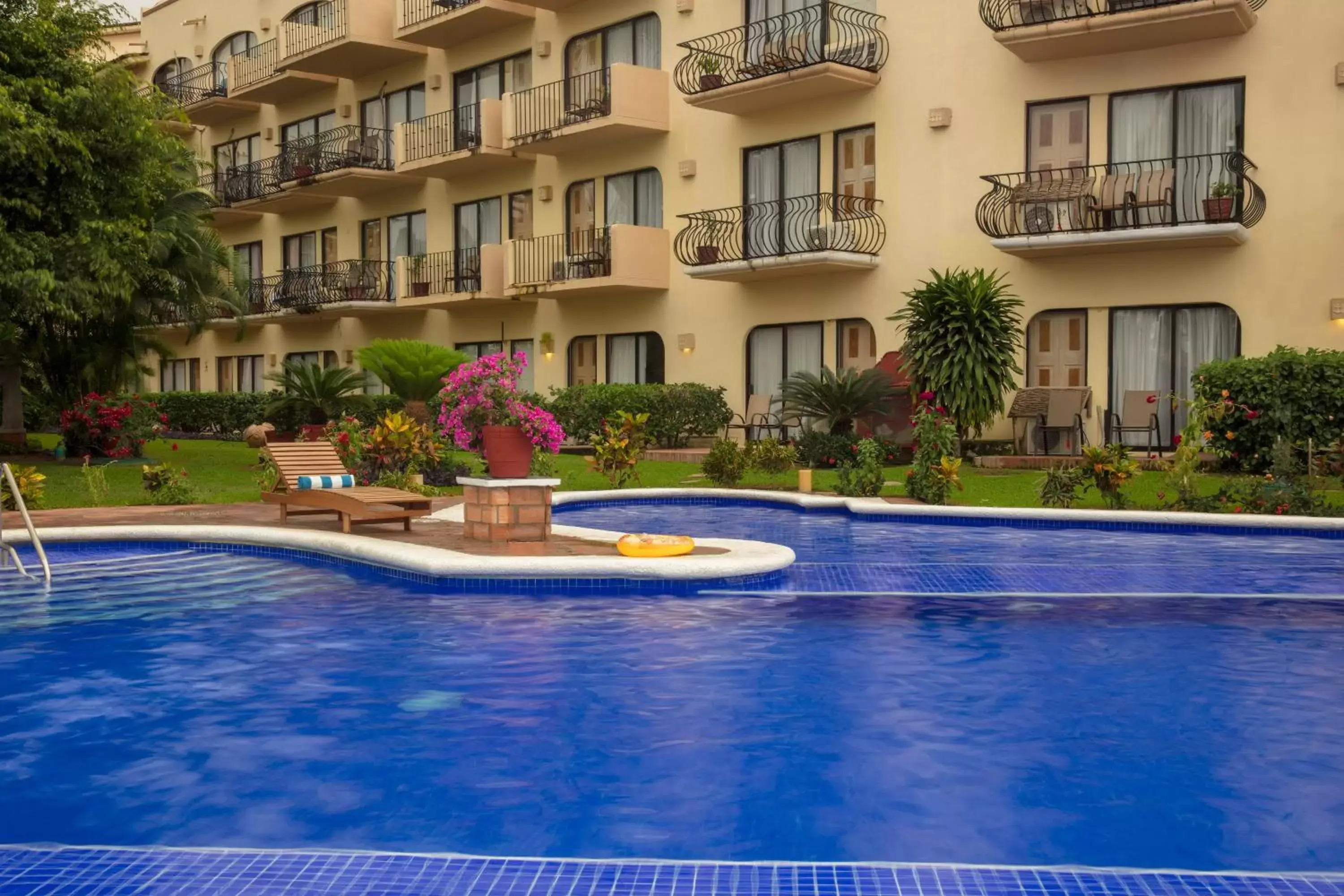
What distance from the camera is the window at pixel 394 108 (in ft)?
104

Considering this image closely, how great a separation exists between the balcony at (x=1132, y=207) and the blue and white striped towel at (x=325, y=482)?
36.7 feet

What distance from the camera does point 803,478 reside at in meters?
16.7

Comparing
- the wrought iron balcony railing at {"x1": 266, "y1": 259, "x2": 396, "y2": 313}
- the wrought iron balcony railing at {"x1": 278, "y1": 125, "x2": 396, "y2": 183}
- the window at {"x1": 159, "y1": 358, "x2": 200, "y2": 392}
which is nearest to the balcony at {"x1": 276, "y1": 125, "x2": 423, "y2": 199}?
the wrought iron balcony railing at {"x1": 278, "y1": 125, "x2": 396, "y2": 183}

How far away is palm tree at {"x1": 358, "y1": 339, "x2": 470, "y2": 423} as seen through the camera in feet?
69.6

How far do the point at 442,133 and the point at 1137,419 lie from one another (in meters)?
17.4

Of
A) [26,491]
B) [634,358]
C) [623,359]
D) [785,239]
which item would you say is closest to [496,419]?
[26,491]

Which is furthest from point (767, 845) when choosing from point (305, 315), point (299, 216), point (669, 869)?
point (299, 216)

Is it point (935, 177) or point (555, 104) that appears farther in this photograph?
point (555, 104)

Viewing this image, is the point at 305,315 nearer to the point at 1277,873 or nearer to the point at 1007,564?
the point at 1007,564

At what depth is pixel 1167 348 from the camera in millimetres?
19938

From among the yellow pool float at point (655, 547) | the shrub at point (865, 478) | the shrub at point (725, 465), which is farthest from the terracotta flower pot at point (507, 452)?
the shrub at point (725, 465)

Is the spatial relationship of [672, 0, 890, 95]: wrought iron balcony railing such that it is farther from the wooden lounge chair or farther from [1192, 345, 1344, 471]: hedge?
the wooden lounge chair

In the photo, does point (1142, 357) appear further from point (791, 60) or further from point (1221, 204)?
point (791, 60)

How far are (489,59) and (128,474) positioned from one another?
14.0m
